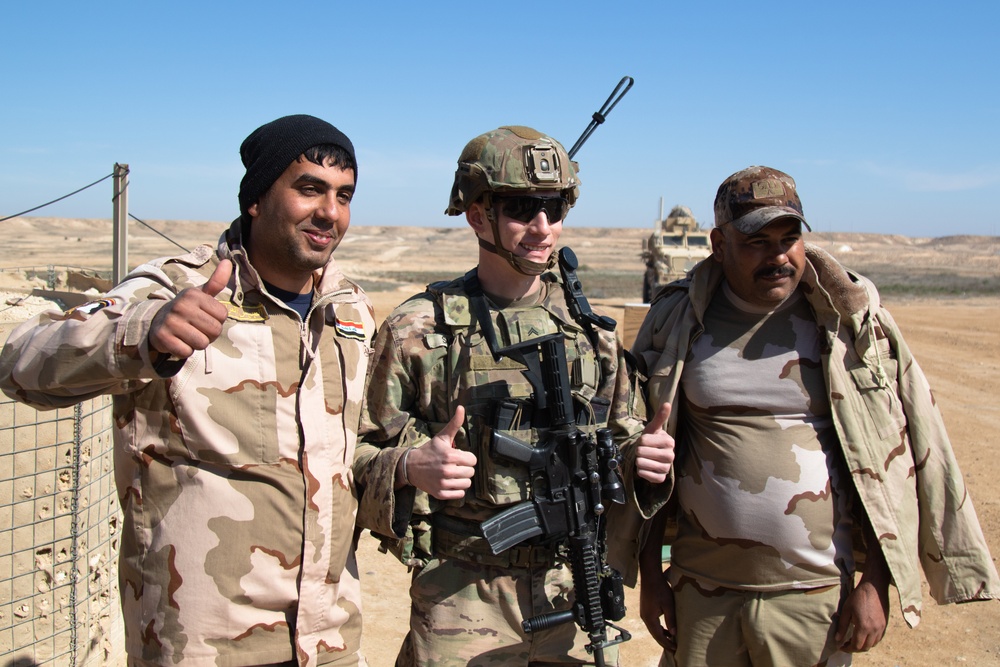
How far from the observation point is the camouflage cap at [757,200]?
8.64 feet

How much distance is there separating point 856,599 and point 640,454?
847 mm

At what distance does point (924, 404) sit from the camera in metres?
2.68

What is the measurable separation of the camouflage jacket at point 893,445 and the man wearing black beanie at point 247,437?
46.5 inches

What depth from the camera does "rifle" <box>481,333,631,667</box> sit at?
2357 mm

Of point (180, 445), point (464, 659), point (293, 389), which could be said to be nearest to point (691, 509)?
point (464, 659)

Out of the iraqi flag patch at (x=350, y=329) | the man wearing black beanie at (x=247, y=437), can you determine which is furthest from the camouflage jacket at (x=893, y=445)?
the man wearing black beanie at (x=247, y=437)

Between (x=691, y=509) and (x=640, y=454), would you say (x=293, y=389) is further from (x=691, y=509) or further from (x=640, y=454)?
(x=691, y=509)

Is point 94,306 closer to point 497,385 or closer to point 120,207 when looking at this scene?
point 497,385

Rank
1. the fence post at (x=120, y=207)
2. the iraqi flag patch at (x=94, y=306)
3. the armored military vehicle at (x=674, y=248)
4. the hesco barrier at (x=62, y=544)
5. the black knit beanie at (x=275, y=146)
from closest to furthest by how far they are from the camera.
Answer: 1. the iraqi flag patch at (x=94, y=306)
2. the black knit beanie at (x=275, y=146)
3. the hesco barrier at (x=62, y=544)
4. the fence post at (x=120, y=207)
5. the armored military vehicle at (x=674, y=248)

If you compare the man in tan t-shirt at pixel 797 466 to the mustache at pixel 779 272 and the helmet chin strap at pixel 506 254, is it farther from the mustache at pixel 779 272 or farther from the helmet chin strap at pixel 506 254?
the helmet chin strap at pixel 506 254

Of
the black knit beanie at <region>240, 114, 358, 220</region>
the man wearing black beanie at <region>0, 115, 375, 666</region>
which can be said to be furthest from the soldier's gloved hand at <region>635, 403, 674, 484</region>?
the black knit beanie at <region>240, 114, 358, 220</region>

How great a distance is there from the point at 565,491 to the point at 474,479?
0.27 meters

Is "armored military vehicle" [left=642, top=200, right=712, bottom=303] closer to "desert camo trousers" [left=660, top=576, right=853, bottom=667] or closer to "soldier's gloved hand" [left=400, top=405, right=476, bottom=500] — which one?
"desert camo trousers" [left=660, top=576, right=853, bottom=667]

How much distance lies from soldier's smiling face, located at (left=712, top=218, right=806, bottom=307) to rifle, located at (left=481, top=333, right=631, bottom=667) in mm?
726
